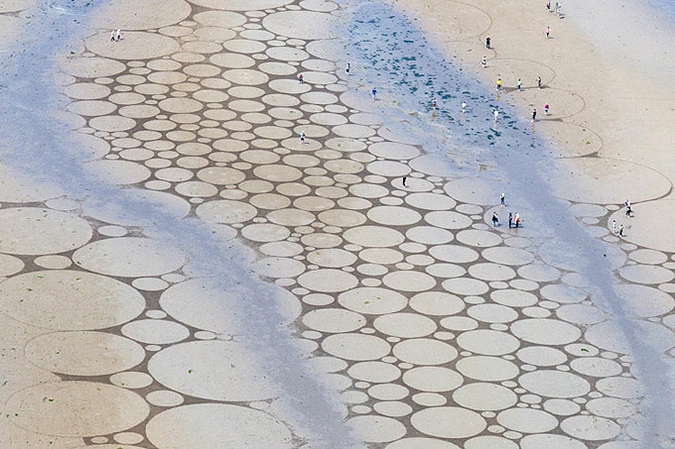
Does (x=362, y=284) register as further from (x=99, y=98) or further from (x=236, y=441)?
(x=99, y=98)

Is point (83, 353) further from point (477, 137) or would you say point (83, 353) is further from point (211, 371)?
point (477, 137)

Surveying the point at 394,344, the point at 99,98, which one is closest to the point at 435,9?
the point at 99,98

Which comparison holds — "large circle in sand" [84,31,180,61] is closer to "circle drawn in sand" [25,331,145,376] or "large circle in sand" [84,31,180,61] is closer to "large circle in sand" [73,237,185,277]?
"large circle in sand" [73,237,185,277]

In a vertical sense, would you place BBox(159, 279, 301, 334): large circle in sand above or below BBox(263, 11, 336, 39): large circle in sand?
below

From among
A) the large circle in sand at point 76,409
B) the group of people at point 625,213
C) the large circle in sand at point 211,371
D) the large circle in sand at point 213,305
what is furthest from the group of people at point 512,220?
the large circle in sand at point 76,409

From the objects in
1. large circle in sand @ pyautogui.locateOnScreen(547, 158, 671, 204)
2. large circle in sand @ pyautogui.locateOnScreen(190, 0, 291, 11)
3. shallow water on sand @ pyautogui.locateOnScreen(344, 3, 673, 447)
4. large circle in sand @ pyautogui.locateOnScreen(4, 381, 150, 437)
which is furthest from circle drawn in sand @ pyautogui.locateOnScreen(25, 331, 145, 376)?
large circle in sand @ pyautogui.locateOnScreen(190, 0, 291, 11)

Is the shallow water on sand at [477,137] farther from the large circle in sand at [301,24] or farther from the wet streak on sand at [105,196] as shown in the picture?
the wet streak on sand at [105,196]

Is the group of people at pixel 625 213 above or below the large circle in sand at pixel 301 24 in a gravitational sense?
below
